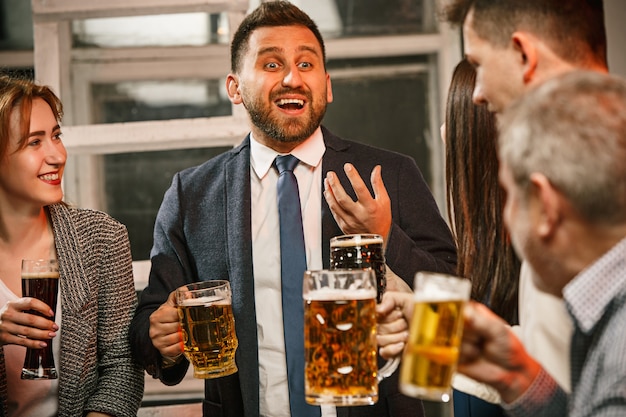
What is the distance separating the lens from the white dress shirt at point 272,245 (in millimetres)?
2486

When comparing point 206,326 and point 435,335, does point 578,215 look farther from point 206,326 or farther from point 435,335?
point 206,326

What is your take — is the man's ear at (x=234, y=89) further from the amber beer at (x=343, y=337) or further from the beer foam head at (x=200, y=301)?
the amber beer at (x=343, y=337)

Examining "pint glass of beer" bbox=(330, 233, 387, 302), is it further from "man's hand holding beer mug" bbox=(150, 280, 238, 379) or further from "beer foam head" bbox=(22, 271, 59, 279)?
"beer foam head" bbox=(22, 271, 59, 279)

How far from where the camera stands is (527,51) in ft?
5.45

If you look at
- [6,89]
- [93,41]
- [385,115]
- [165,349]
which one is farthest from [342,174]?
[93,41]

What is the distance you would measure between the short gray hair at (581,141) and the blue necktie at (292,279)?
4.26ft

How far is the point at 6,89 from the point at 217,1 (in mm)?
1094

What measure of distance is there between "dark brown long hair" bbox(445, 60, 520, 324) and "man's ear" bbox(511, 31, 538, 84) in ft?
1.85

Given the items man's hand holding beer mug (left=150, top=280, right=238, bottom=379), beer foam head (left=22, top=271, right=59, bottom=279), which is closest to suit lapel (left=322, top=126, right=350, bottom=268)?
man's hand holding beer mug (left=150, top=280, right=238, bottom=379)

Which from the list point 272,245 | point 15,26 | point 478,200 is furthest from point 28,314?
point 15,26

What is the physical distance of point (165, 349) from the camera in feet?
7.66

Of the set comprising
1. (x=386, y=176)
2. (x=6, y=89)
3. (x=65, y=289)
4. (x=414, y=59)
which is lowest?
(x=65, y=289)

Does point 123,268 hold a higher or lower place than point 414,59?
lower

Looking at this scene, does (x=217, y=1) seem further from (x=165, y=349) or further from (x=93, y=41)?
(x=165, y=349)
